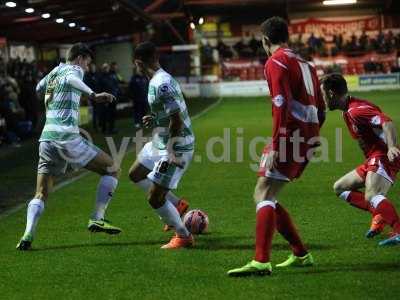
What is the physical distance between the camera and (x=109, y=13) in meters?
30.3

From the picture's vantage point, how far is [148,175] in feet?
27.1

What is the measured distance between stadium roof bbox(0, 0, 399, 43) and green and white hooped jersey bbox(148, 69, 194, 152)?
46.1ft

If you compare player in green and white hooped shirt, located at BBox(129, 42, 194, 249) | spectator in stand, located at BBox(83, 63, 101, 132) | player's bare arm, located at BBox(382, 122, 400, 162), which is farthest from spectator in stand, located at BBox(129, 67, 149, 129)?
player's bare arm, located at BBox(382, 122, 400, 162)

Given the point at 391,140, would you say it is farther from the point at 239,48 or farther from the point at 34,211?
the point at 239,48

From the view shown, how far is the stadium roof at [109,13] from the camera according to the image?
25812 millimetres

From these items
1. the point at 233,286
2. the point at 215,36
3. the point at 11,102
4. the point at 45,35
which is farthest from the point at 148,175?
the point at 215,36

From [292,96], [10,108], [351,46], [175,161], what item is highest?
[351,46]

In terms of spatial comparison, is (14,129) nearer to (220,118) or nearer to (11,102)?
(11,102)

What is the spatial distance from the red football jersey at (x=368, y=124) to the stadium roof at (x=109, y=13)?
48.3ft

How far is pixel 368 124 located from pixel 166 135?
6.30 ft

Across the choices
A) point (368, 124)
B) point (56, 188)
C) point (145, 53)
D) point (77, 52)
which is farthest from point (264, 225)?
point (56, 188)

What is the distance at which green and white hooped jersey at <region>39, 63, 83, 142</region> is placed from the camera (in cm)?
873

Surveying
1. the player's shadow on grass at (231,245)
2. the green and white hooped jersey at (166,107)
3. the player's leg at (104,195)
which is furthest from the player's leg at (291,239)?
the player's leg at (104,195)

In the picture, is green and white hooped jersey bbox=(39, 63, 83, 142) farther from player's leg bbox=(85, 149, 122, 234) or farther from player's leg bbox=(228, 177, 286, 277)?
player's leg bbox=(228, 177, 286, 277)
